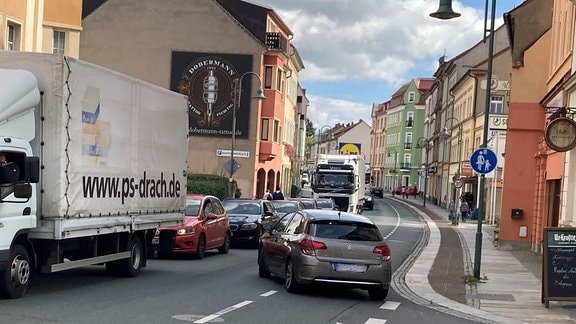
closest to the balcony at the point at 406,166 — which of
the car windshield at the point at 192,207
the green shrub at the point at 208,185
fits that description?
the green shrub at the point at 208,185

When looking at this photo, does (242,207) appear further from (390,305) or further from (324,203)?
(390,305)

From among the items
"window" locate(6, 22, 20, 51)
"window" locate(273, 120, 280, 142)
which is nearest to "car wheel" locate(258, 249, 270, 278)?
"window" locate(6, 22, 20, 51)

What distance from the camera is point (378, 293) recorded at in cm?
1385

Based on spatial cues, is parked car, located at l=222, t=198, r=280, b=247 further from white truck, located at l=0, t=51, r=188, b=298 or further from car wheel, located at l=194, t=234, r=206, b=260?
white truck, located at l=0, t=51, r=188, b=298

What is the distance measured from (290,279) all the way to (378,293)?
5.10ft

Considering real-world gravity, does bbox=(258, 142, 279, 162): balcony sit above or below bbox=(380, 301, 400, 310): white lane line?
above

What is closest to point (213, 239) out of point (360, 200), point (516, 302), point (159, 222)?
point (159, 222)

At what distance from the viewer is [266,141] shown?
52219 millimetres

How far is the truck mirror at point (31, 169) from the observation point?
10953mm

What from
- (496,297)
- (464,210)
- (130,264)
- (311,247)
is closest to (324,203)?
(464,210)

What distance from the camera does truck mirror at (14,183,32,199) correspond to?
10.9 m

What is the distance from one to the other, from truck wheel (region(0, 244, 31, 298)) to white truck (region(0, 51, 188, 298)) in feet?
0.05

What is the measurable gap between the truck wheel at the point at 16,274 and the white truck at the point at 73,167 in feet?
0.05

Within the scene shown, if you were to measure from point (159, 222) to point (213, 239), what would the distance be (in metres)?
4.97
